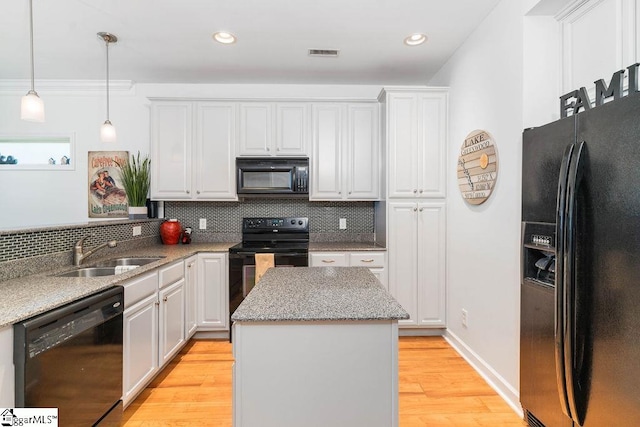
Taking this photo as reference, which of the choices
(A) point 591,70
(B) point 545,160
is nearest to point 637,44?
(A) point 591,70

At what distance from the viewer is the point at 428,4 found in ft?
7.04

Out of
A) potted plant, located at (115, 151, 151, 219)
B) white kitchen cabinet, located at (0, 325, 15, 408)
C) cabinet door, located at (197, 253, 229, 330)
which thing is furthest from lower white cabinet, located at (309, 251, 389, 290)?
white kitchen cabinet, located at (0, 325, 15, 408)

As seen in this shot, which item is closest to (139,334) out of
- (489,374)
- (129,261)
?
(129,261)

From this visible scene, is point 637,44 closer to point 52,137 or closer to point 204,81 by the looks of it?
point 204,81

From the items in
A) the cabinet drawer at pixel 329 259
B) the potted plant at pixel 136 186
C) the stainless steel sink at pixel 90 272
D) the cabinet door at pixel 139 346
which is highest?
the potted plant at pixel 136 186

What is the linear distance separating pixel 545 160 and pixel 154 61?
3275mm

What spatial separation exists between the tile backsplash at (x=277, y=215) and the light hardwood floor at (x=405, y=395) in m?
1.27

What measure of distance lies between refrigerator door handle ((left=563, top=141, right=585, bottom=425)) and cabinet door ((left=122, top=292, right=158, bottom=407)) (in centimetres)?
221

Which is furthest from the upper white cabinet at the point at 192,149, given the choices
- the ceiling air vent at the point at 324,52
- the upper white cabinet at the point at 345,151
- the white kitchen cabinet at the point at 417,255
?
the white kitchen cabinet at the point at 417,255

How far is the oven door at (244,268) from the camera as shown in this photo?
9.62 feet

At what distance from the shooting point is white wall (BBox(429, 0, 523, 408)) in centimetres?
196

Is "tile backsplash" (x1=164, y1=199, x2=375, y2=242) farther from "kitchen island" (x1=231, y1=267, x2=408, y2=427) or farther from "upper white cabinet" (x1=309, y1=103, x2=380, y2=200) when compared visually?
"kitchen island" (x1=231, y1=267, x2=408, y2=427)

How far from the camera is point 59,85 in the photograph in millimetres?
3402

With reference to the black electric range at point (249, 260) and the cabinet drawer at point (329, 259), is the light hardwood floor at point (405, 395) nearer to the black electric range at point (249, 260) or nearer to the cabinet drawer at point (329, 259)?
the black electric range at point (249, 260)
